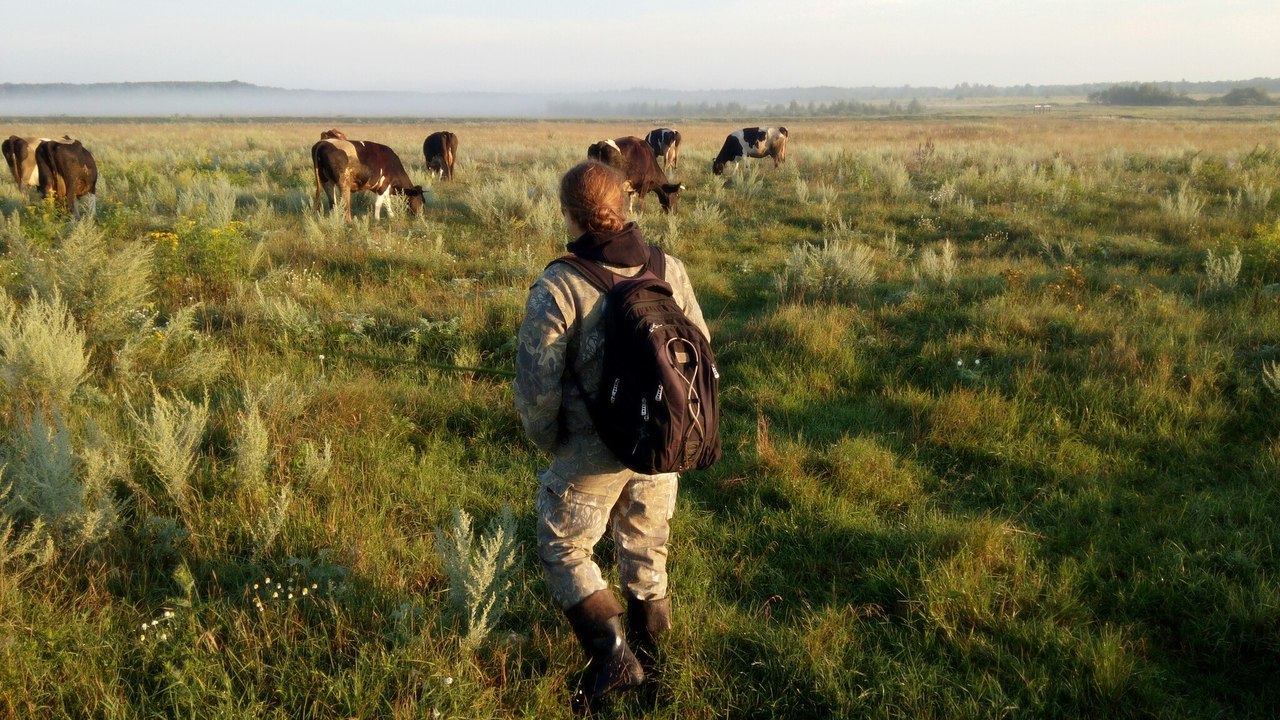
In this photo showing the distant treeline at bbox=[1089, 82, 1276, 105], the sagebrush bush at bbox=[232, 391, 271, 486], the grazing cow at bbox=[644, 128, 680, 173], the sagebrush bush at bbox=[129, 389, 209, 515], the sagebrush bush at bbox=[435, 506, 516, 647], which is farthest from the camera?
the distant treeline at bbox=[1089, 82, 1276, 105]

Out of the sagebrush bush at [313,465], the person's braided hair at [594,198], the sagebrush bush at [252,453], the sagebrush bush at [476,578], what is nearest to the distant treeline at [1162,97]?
the person's braided hair at [594,198]

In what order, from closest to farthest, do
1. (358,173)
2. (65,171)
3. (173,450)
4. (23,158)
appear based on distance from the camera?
(173,450)
(65,171)
(358,173)
(23,158)

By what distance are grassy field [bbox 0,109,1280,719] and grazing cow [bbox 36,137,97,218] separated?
4094mm

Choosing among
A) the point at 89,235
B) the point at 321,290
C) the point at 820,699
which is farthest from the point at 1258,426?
the point at 89,235

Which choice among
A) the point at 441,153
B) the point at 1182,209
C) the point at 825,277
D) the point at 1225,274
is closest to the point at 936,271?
the point at 825,277

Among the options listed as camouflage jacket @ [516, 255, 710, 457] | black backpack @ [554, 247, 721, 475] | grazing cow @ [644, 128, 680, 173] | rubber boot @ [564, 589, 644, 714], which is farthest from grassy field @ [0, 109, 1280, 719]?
grazing cow @ [644, 128, 680, 173]

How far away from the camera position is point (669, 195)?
14.1 m

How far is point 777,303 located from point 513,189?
22.4 ft

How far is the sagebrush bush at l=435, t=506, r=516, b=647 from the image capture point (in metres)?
2.86

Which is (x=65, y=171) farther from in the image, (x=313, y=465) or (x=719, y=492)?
(x=719, y=492)

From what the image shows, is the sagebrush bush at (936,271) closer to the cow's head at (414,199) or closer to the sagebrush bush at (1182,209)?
the sagebrush bush at (1182,209)

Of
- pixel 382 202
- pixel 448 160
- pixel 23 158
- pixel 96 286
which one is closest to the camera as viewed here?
pixel 96 286

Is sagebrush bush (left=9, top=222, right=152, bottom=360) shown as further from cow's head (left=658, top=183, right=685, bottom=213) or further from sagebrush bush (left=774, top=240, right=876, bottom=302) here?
cow's head (left=658, top=183, right=685, bottom=213)

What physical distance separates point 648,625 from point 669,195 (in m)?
11.9
